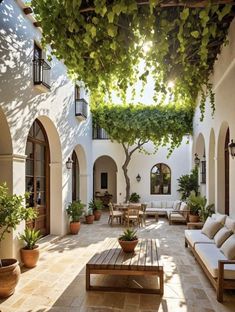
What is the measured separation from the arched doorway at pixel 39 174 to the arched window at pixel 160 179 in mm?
7656

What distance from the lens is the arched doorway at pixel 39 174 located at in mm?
7887

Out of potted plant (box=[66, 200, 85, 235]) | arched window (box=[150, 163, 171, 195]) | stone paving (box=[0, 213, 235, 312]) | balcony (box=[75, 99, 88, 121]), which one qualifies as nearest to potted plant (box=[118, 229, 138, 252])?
stone paving (box=[0, 213, 235, 312])

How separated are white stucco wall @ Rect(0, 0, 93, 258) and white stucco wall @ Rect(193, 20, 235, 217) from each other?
428cm

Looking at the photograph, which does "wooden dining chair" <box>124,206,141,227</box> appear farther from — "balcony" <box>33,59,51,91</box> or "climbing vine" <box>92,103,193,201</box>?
"balcony" <box>33,59,51,91</box>

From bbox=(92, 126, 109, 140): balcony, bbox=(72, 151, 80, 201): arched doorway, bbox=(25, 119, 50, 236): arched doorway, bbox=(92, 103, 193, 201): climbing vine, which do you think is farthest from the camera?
bbox=(92, 126, 109, 140): balcony

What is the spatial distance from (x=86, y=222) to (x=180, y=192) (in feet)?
17.5

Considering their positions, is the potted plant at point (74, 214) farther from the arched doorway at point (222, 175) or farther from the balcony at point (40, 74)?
the arched doorway at point (222, 175)

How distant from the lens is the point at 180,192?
14883 mm

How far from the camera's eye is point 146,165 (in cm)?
1536

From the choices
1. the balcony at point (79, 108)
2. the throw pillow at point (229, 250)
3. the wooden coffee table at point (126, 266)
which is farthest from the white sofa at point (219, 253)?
the balcony at point (79, 108)

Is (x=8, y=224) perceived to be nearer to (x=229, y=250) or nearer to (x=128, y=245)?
(x=128, y=245)

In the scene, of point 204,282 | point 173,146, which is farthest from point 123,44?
point 173,146

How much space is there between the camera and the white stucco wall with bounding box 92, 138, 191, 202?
15219 millimetres

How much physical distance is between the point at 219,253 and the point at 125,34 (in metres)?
4.23
